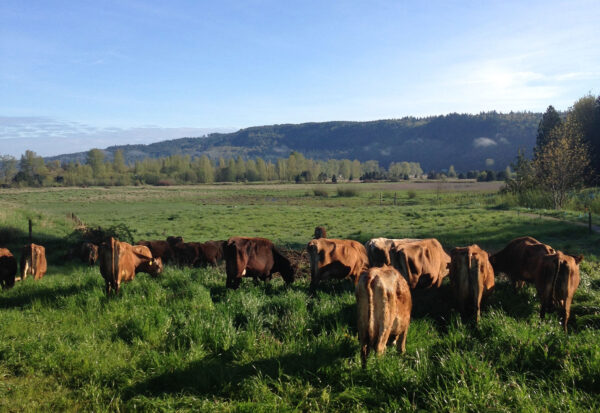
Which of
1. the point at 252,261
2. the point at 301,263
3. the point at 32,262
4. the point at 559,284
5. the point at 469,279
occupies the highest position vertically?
the point at 469,279

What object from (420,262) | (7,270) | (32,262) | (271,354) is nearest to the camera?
(271,354)

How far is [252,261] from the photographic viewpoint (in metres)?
8.08

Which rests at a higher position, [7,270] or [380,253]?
[380,253]

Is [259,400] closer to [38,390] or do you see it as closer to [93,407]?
[93,407]

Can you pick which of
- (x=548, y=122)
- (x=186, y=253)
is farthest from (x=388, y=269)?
(x=548, y=122)

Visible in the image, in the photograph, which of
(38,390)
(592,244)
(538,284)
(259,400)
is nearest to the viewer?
(259,400)

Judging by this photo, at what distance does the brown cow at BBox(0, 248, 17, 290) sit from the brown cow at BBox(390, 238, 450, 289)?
819cm

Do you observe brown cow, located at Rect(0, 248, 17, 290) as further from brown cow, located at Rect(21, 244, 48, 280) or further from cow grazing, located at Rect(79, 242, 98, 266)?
cow grazing, located at Rect(79, 242, 98, 266)

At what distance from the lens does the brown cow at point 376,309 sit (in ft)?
14.3

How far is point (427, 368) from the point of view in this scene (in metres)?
4.18

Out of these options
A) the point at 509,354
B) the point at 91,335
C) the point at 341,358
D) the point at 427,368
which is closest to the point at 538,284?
the point at 509,354

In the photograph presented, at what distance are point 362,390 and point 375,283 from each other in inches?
45.5

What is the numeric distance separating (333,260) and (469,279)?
2.88 metres

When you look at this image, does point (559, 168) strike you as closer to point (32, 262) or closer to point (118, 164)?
point (32, 262)
